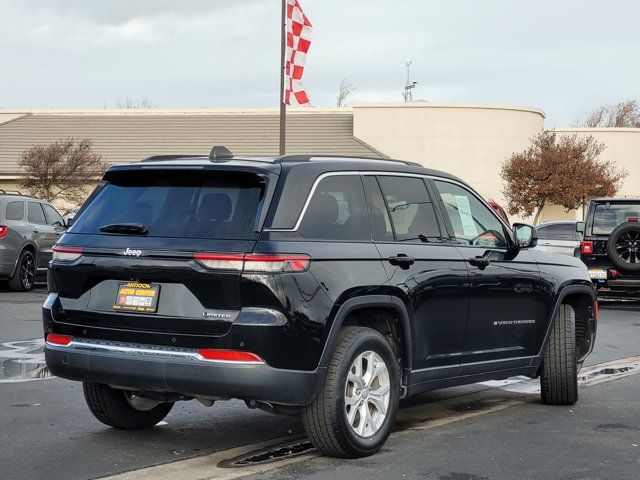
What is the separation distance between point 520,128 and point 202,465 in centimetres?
4267

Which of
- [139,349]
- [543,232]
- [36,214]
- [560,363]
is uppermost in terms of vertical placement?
[139,349]

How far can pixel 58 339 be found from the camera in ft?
20.9

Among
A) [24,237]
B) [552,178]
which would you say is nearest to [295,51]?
[24,237]

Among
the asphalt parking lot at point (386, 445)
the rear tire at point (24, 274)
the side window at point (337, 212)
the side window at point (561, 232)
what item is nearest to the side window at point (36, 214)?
the rear tire at point (24, 274)

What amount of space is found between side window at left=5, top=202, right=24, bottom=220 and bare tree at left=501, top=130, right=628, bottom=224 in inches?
1097

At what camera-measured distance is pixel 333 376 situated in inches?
239

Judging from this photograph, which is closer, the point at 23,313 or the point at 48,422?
the point at 48,422

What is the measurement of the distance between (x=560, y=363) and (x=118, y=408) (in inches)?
137

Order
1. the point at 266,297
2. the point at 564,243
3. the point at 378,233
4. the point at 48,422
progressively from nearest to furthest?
the point at 266,297 → the point at 378,233 → the point at 48,422 → the point at 564,243

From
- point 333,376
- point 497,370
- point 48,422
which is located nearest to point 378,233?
point 333,376

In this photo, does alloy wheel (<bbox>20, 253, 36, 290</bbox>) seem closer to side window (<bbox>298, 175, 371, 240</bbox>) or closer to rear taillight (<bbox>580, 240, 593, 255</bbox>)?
rear taillight (<bbox>580, 240, 593, 255</bbox>)

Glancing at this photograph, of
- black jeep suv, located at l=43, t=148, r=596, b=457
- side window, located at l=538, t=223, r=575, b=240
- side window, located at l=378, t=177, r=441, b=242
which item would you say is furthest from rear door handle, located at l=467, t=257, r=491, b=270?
→ side window, located at l=538, t=223, r=575, b=240

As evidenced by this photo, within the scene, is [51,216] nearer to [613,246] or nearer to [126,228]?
[613,246]

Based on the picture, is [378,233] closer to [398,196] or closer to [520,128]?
[398,196]
